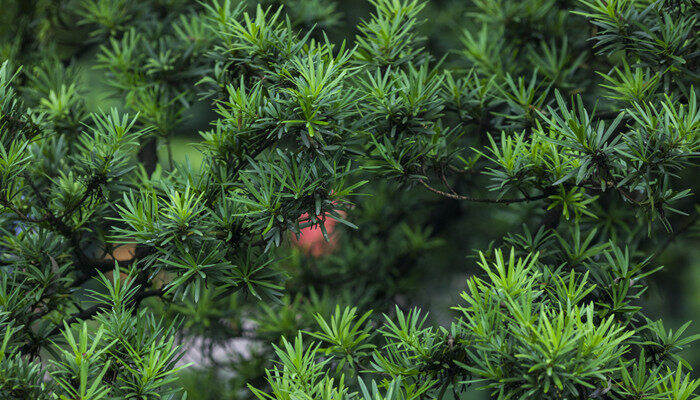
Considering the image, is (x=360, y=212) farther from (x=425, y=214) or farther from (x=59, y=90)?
(x=59, y=90)

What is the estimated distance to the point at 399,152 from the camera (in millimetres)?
766

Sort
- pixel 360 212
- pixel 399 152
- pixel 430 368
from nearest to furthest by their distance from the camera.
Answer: pixel 430 368 < pixel 399 152 < pixel 360 212

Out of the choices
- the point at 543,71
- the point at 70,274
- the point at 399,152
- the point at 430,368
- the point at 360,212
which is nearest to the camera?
the point at 430,368

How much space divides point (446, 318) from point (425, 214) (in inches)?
10.9

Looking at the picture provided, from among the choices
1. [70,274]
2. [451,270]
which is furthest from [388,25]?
[451,270]

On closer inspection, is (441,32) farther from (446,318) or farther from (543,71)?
(446,318)

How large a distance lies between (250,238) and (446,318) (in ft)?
2.91

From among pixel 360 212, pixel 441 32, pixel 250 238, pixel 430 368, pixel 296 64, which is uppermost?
pixel 441 32

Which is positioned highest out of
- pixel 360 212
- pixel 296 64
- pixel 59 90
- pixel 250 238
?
pixel 59 90

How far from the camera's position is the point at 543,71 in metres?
1.00

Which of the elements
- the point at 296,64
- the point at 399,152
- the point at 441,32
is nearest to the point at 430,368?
the point at 399,152

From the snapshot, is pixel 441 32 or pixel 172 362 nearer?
pixel 172 362

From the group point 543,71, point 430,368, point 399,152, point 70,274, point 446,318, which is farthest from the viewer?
point 446,318

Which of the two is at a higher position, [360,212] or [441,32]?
[441,32]
